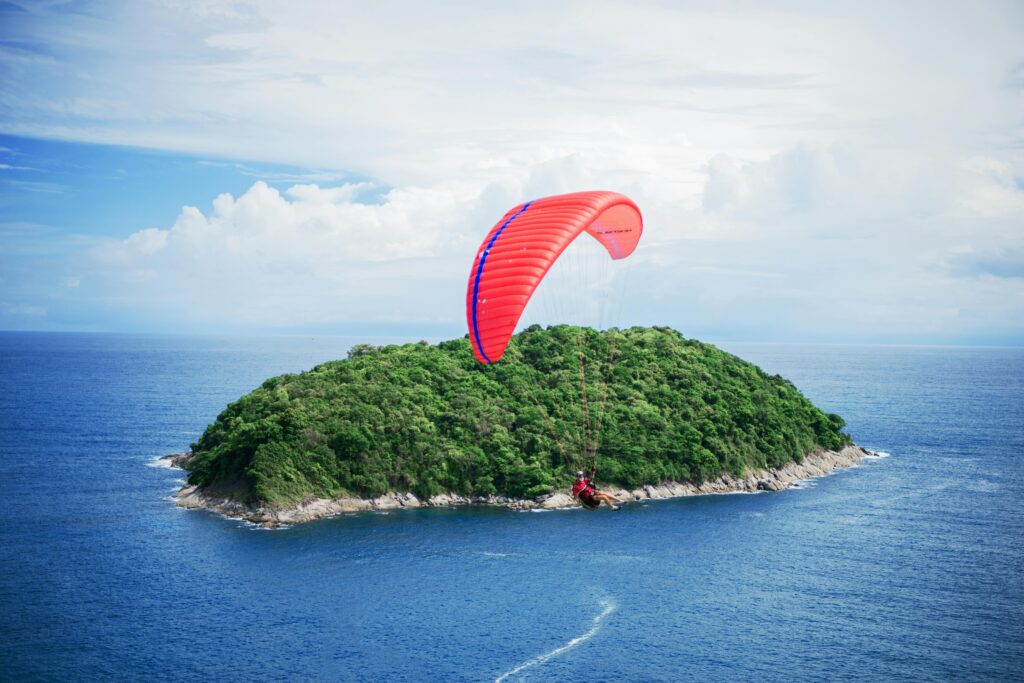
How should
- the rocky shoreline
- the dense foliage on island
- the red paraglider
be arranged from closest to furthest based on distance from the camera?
the red paraglider, the rocky shoreline, the dense foliage on island

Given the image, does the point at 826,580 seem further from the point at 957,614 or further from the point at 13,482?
the point at 13,482

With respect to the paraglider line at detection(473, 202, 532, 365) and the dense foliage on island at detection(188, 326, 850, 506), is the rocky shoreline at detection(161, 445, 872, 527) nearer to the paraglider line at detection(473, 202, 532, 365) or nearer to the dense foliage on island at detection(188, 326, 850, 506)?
the dense foliage on island at detection(188, 326, 850, 506)

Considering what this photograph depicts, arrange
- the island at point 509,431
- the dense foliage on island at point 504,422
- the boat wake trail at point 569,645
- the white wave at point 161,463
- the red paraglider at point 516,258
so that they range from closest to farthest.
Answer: the red paraglider at point 516,258 → the boat wake trail at point 569,645 → the island at point 509,431 → the dense foliage on island at point 504,422 → the white wave at point 161,463

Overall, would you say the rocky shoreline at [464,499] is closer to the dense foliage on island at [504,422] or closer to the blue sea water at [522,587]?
the dense foliage on island at [504,422]

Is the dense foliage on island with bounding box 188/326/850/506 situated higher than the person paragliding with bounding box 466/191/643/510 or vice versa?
the person paragliding with bounding box 466/191/643/510

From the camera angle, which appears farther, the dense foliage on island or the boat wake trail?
the dense foliage on island

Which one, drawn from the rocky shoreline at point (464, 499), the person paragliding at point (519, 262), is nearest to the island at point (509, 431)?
the rocky shoreline at point (464, 499)

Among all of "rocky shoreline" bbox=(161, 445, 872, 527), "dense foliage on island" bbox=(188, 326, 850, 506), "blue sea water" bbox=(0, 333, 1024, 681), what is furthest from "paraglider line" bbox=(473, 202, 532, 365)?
"dense foliage on island" bbox=(188, 326, 850, 506)
